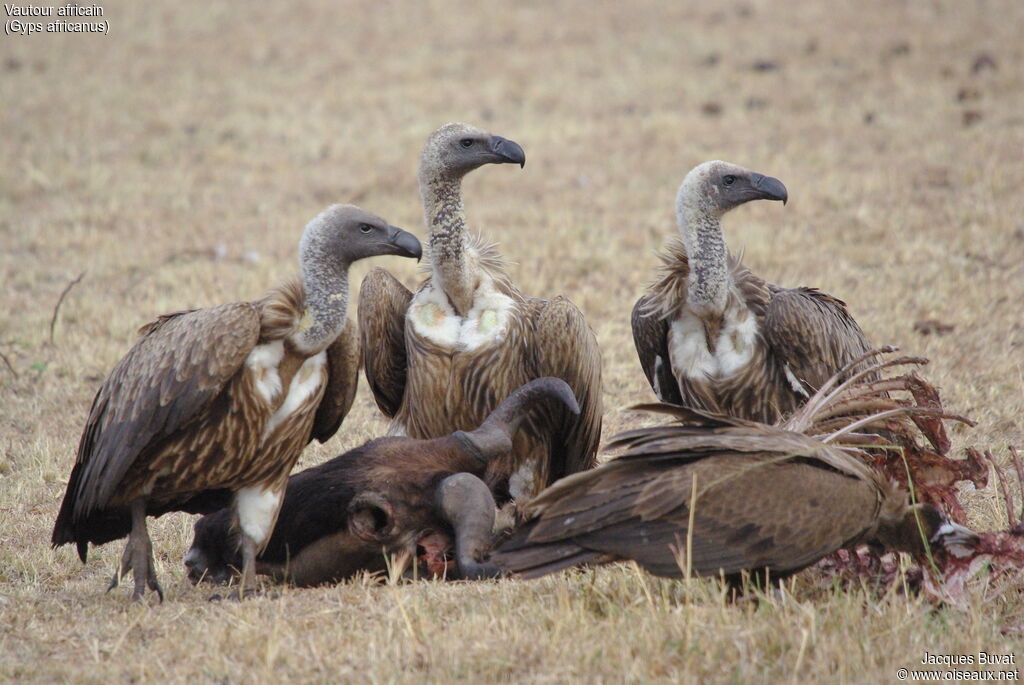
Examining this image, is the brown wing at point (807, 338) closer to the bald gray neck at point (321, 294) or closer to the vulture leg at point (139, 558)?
the bald gray neck at point (321, 294)

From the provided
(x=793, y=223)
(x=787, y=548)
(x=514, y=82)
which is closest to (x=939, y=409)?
(x=787, y=548)

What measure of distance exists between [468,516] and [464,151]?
1812 mm

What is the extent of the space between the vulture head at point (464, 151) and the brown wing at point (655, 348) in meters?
1.02

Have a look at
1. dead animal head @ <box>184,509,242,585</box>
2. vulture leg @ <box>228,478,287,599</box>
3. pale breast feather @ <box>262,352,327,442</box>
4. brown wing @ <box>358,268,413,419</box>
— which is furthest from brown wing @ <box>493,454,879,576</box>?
brown wing @ <box>358,268,413,419</box>

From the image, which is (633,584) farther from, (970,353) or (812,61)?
(812,61)

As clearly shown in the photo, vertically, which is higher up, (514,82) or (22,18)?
(22,18)

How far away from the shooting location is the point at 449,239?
6.05 metres

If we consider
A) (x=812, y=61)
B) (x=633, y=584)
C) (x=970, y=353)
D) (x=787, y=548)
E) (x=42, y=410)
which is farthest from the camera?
(x=812, y=61)

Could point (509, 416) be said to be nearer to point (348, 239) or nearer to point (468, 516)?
point (468, 516)

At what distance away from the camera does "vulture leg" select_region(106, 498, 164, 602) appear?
519 centimetres

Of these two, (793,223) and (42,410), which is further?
(793,223)

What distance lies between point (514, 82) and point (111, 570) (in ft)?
36.7

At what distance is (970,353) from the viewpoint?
8438 mm

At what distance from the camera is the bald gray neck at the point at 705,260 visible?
235 inches
